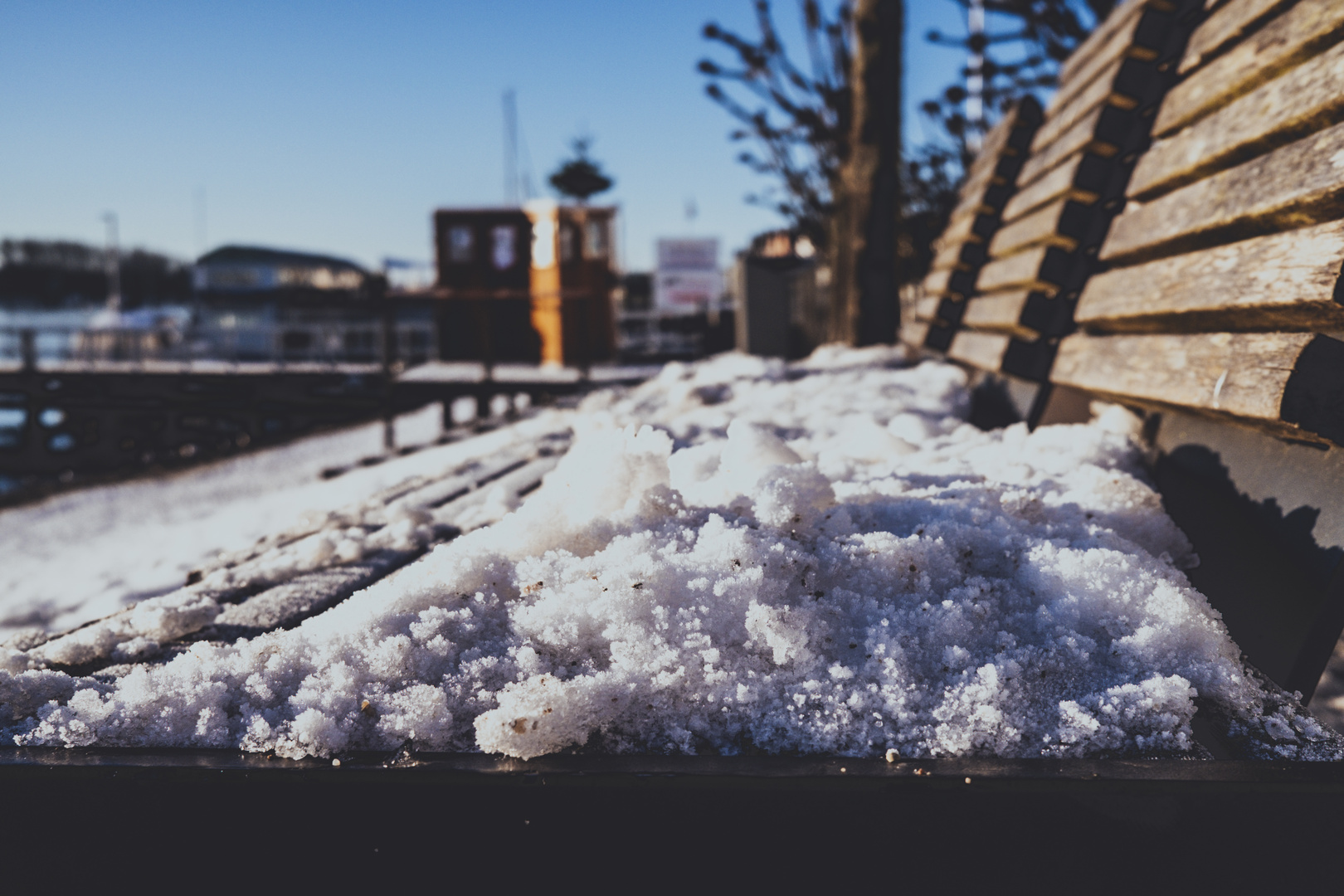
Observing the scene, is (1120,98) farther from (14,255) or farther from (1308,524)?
(14,255)

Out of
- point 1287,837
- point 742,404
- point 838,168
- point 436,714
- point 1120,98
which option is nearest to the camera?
point 1287,837

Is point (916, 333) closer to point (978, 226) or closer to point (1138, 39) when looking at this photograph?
point (978, 226)

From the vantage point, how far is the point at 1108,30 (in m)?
3.28

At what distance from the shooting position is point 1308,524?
50.3 inches

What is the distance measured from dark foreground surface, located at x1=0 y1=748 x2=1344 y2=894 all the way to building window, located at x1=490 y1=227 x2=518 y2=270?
14003mm

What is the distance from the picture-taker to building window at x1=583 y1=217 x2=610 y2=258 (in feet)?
46.6

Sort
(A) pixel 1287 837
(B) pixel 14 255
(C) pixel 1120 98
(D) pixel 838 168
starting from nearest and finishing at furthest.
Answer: (A) pixel 1287 837, (C) pixel 1120 98, (D) pixel 838 168, (B) pixel 14 255

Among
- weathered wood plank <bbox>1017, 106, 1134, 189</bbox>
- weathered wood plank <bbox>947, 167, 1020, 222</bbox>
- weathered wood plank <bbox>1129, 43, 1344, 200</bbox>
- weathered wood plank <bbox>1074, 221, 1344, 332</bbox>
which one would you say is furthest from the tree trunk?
weathered wood plank <bbox>1074, 221, 1344, 332</bbox>

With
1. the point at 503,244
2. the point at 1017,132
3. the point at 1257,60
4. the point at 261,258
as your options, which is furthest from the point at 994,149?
the point at 261,258

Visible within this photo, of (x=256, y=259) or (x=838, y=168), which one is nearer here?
(x=838, y=168)

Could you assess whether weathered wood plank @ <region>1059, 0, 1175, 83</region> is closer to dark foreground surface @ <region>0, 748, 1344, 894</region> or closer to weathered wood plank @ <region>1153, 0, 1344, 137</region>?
weathered wood plank @ <region>1153, 0, 1344, 137</region>

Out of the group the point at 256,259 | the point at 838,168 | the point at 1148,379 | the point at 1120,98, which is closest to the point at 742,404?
the point at 1120,98

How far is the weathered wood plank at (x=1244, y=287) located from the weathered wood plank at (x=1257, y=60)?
1.17ft

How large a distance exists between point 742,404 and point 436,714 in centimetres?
289
